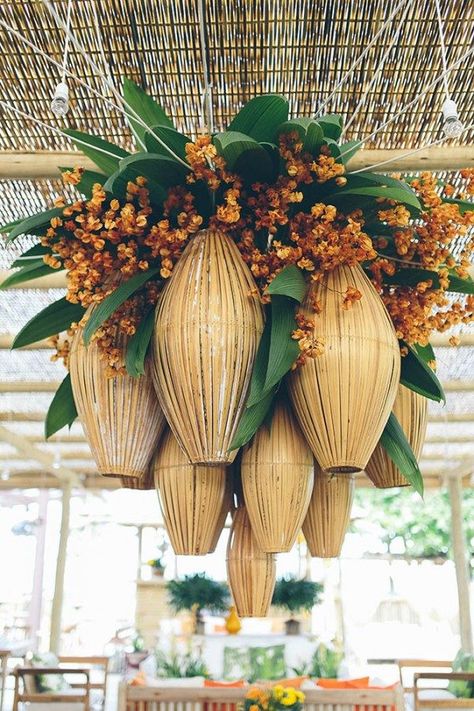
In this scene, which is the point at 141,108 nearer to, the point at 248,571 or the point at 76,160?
the point at 248,571

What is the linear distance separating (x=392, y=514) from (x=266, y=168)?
11.8m

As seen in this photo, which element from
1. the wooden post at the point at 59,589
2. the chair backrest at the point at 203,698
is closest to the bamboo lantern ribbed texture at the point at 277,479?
the chair backrest at the point at 203,698

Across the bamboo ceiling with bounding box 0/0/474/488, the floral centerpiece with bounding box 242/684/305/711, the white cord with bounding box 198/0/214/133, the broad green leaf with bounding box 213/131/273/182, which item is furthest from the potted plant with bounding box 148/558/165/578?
the broad green leaf with bounding box 213/131/273/182

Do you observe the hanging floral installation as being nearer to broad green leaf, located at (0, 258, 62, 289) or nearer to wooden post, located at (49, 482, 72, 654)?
broad green leaf, located at (0, 258, 62, 289)

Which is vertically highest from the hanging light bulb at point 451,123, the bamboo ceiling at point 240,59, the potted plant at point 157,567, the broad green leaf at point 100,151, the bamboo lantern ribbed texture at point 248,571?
the bamboo ceiling at point 240,59

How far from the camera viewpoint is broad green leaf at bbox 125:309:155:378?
633 mm

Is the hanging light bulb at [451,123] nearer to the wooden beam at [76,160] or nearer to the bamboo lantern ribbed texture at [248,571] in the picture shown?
the bamboo lantern ribbed texture at [248,571]

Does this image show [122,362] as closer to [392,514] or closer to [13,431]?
[13,431]

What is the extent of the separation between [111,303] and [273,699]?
11.0ft

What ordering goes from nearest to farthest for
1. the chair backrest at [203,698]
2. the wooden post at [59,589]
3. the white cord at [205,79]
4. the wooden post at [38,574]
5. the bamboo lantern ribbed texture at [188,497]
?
the bamboo lantern ribbed texture at [188,497]
the white cord at [205,79]
the chair backrest at [203,698]
the wooden post at [59,589]
the wooden post at [38,574]

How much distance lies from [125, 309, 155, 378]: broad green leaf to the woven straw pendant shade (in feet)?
0.47

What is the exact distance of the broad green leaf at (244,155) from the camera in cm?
62

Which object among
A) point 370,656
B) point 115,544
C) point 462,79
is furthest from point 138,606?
point 462,79

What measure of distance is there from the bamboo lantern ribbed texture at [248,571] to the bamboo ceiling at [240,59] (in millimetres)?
811
